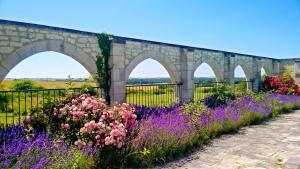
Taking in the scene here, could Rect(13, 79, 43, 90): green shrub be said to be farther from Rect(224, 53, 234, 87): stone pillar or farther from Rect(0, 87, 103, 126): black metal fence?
Rect(224, 53, 234, 87): stone pillar

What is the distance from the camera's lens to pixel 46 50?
648cm

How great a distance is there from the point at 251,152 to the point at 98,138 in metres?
2.46

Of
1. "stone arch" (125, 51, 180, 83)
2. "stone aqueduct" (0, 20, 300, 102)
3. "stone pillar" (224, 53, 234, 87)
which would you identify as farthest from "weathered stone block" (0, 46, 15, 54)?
"stone pillar" (224, 53, 234, 87)

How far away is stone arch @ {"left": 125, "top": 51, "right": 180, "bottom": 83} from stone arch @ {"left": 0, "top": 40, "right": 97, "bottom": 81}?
1283 millimetres

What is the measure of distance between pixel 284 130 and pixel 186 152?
2996mm

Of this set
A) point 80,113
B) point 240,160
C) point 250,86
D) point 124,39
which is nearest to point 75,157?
point 80,113

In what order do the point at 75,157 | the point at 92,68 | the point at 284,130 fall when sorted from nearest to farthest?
the point at 75,157 → the point at 284,130 → the point at 92,68

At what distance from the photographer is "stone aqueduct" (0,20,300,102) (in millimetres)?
5945

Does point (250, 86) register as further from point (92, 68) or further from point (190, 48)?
point (92, 68)

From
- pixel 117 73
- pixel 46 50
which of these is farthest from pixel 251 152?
pixel 46 50

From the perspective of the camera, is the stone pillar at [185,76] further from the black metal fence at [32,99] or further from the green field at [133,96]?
the black metal fence at [32,99]

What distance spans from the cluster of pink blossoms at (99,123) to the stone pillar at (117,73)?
3510mm

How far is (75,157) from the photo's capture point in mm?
3074

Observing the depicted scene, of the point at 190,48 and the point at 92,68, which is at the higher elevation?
the point at 190,48
